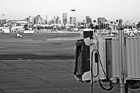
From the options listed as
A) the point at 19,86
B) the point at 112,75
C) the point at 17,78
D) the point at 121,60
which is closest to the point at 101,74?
the point at 112,75

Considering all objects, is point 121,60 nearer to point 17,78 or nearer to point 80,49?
point 80,49

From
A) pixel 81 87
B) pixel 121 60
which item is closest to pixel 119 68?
pixel 121 60

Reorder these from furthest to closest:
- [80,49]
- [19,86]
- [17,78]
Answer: [17,78] → [19,86] → [80,49]

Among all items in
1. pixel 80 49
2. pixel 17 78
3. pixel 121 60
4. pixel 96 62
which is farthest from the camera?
pixel 17 78

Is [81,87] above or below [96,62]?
below

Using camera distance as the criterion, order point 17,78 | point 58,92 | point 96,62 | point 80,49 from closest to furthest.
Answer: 1. point 96,62
2. point 80,49
3. point 58,92
4. point 17,78

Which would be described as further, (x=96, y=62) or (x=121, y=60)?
(x=96, y=62)

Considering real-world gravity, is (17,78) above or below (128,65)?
below

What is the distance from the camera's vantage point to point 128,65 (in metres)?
7.07

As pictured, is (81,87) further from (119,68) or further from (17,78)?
(119,68)

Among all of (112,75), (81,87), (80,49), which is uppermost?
(80,49)

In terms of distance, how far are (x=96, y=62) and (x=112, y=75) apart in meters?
0.55

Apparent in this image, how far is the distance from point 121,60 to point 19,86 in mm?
7333

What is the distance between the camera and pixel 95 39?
7.71 m
